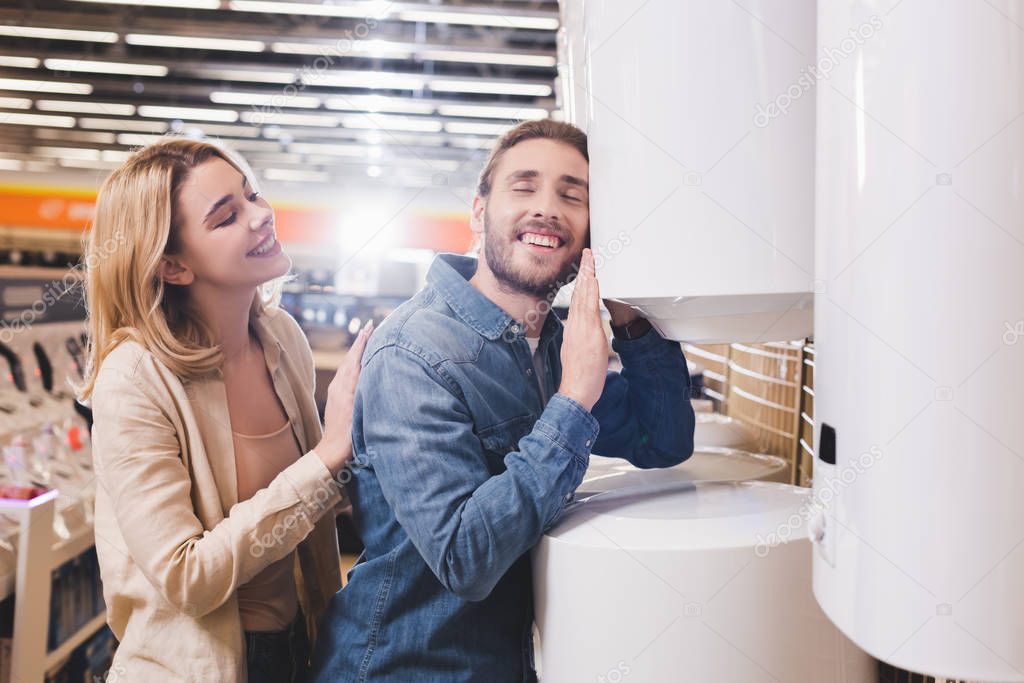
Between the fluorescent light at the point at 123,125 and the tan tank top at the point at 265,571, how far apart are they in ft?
32.4

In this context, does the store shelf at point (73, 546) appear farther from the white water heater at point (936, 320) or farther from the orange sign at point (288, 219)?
the orange sign at point (288, 219)

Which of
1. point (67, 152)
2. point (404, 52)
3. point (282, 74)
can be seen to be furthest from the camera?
point (67, 152)

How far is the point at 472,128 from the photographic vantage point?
1016cm

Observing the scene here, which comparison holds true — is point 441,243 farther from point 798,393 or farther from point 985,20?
point 985,20

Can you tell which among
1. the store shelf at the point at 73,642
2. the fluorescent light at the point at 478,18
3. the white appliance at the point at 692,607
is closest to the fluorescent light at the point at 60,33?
the fluorescent light at the point at 478,18

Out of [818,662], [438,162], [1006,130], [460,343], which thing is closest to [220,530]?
[460,343]

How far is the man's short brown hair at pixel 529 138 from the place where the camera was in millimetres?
1292

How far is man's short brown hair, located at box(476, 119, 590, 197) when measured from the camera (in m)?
1.29

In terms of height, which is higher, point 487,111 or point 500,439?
point 487,111

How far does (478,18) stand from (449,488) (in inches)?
229

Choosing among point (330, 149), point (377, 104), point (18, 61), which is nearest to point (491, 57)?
point (377, 104)

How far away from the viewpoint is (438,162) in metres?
12.4

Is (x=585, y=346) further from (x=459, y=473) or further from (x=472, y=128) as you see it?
(x=472, y=128)

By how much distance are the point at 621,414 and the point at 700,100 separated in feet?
2.35
